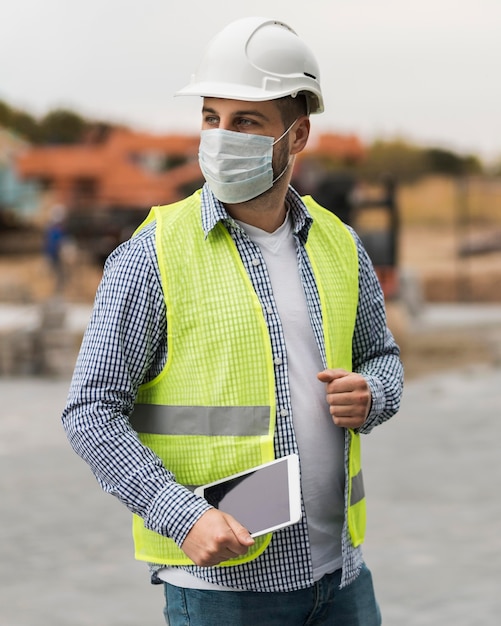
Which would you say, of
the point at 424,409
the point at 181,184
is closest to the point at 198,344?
the point at 424,409

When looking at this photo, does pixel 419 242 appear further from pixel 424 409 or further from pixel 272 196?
pixel 272 196

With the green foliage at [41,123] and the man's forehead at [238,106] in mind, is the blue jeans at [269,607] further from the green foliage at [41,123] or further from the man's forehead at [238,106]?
the green foliage at [41,123]

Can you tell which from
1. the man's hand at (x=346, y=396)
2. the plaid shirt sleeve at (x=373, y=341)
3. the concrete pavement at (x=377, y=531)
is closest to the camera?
the man's hand at (x=346, y=396)

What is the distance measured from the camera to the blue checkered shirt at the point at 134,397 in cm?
212

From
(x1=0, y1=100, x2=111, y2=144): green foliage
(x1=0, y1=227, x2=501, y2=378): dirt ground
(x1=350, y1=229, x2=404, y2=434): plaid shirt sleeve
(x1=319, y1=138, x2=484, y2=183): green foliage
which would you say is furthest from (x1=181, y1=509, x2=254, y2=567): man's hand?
(x1=319, y1=138, x2=484, y2=183): green foliage

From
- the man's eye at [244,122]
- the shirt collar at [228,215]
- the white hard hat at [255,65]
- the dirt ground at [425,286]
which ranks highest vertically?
the white hard hat at [255,65]

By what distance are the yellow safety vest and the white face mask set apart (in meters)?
0.11

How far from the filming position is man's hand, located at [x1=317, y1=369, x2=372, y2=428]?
7.41 feet

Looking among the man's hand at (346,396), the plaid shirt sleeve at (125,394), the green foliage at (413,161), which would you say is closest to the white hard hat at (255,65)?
the plaid shirt sleeve at (125,394)

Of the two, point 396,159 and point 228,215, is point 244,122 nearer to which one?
point 228,215

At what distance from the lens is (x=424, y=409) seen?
1035 cm

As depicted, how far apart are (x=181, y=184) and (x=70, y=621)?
2245 cm

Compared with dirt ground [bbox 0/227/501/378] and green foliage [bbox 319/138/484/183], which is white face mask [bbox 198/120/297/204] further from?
green foliage [bbox 319/138/484/183]

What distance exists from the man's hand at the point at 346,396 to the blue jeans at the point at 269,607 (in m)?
0.31
